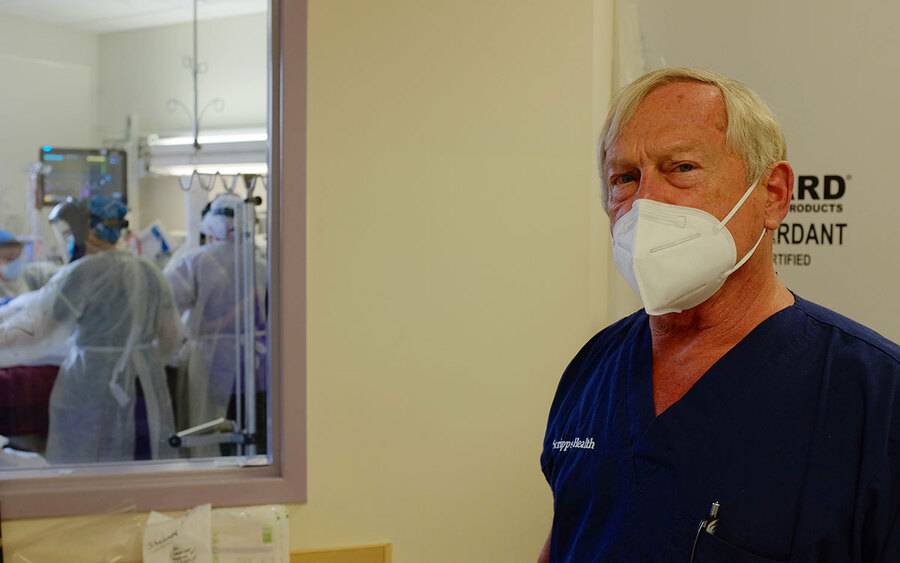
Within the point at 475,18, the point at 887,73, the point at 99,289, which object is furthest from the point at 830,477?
the point at 99,289

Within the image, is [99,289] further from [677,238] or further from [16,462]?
[677,238]

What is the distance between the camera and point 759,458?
1002 millimetres

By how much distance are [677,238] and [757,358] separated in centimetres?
17

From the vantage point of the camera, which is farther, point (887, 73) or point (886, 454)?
point (887, 73)

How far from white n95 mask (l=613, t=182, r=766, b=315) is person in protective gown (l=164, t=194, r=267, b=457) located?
1057 mm

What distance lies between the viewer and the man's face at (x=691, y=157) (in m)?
1.06

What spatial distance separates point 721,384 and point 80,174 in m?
1.40

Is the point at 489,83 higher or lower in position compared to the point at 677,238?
higher

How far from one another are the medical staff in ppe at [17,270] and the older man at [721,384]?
127 cm

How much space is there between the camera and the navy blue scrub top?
3.07ft

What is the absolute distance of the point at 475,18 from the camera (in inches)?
74.2

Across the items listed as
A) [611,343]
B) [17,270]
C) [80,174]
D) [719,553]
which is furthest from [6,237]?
[719,553]

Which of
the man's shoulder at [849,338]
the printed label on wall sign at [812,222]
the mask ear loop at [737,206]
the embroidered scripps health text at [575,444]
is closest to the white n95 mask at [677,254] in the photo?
the mask ear loop at [737,206]

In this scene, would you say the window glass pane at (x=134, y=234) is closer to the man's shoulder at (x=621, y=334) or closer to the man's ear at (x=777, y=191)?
the man's shoulder at (x=621, y=334)
